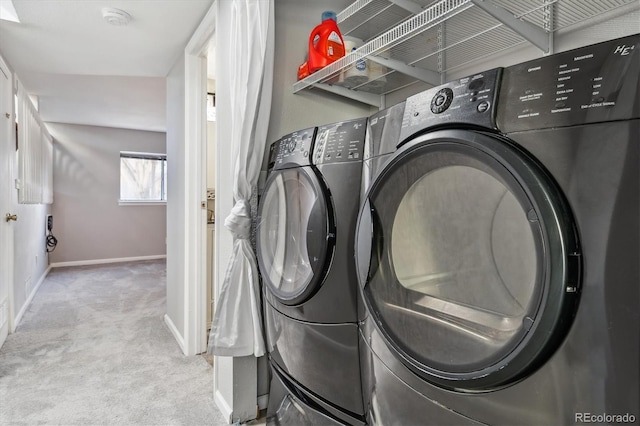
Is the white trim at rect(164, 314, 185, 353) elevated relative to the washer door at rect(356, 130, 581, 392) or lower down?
lower down

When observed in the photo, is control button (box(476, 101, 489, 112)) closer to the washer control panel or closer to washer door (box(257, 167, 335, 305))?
the washer control panel

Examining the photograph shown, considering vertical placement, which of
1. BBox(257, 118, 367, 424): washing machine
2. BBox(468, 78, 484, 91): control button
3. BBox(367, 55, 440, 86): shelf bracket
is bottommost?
BBox(257, 118, 367, 424): washing machine

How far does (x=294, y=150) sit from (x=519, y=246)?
0.91m

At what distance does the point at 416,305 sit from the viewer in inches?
33.0

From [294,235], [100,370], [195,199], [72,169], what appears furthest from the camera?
[72,169]

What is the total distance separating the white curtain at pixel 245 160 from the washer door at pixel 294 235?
0.35 feet

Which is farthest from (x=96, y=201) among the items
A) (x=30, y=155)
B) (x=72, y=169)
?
(x=30, y=155)

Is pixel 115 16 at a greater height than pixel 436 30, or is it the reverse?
pixel 115 16

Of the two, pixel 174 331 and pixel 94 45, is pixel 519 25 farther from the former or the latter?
pixel 174 331

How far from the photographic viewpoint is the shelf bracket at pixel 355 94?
171 cm

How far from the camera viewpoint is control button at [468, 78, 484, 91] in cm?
74

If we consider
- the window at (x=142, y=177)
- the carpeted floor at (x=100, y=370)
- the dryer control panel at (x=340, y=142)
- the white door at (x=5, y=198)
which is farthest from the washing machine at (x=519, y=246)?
the window at (x=142, y=177)

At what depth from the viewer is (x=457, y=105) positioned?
2.50 ft

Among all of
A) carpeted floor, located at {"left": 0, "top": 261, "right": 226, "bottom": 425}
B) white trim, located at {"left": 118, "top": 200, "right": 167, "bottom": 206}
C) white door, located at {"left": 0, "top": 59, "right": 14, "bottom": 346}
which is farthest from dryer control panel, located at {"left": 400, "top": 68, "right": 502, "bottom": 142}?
white trim, located at {"left": 118, "top": 200, "right": 167, "bottom": 206}
